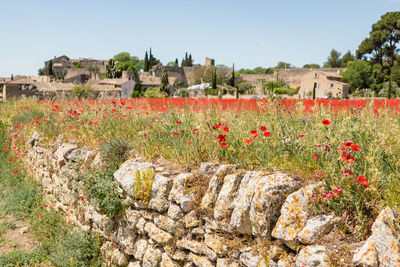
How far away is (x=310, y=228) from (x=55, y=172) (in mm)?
5629

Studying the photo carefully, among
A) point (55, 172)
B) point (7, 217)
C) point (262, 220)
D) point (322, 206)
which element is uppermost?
point (322, 206)

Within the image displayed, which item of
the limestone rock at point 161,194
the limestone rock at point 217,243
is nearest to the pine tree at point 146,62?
the limestone rock at point 161,194

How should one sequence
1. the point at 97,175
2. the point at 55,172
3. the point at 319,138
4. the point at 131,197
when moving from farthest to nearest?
the point at 55,172 → the point at 97,175 → the point at 131,197 → the point at 319,138

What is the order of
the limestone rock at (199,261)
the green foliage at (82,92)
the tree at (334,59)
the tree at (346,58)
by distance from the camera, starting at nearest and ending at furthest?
the limestone rock at (199,261), the green foliage at (82,92), the tree at (346,58), the tree at (334,59)

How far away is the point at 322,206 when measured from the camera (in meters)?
2.48

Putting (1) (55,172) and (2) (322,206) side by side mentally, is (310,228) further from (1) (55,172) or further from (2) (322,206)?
(1) (55,172)

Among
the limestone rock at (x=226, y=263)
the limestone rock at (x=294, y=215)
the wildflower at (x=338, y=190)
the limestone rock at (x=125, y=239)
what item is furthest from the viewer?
the limestone rock at (x=125, y=239)

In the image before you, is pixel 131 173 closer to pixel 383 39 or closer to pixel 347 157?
pixel 347 157

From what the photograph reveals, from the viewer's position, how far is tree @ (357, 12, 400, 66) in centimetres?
5353

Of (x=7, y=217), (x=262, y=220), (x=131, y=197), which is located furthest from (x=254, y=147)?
(x=7, y=217)

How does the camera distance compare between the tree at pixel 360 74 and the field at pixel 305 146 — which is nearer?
the field at pixel 305 146

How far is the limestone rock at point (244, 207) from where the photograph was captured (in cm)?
283

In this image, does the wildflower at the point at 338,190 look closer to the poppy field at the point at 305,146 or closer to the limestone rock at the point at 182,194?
the poppy field at the point at 305,146

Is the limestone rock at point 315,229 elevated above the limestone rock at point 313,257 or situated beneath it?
elevated above
